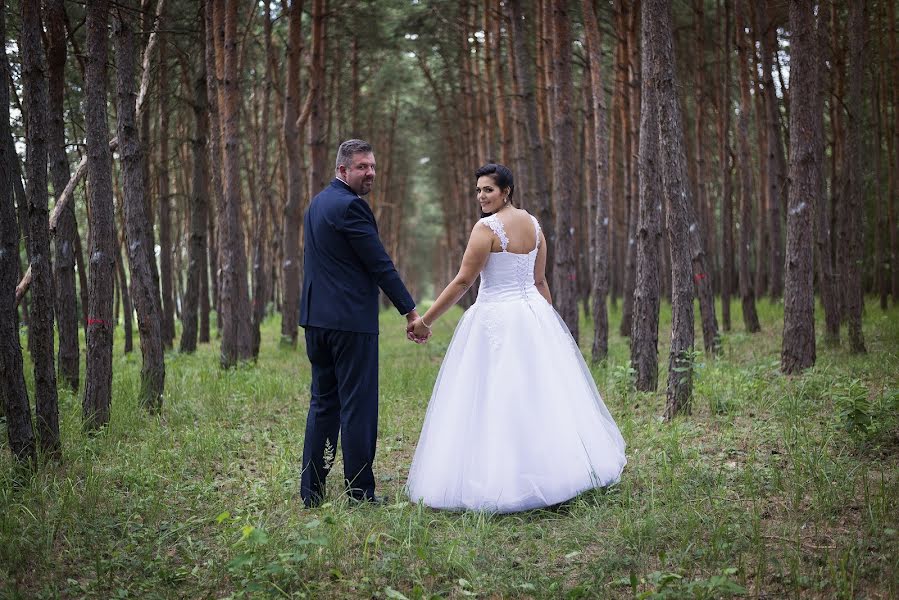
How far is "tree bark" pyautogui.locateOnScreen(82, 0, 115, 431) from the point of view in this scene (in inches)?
270

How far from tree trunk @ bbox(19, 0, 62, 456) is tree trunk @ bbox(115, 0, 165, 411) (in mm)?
1629

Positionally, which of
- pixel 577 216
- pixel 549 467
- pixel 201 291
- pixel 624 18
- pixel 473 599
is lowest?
pixel 473 599

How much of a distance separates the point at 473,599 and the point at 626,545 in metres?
0.98

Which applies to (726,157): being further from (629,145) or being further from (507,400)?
(507,400)

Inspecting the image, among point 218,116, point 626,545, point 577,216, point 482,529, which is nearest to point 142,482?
point 482,529

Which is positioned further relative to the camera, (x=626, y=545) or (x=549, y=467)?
(x=549, y=467)

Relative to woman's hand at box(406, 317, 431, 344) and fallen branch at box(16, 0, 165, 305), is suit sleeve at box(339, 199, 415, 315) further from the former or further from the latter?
fallen branch at box(16, 0, 165, 305)

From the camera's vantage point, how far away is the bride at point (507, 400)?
512 centimetres

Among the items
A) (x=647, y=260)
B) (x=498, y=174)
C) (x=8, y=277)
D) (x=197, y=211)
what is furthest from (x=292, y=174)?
(x=498, y=174)

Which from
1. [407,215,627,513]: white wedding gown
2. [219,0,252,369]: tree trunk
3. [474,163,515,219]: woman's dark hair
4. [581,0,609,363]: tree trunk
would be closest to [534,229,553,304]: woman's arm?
[407,215,627,513]: white wedding gown

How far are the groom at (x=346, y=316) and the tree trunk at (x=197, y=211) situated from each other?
30.2ft

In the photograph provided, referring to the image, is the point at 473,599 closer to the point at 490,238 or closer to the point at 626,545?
the point at 626,545

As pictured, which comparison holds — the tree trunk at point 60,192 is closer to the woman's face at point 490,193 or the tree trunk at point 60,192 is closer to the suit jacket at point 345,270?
the suit jacket at point 345,270

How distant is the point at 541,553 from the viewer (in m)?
4.33
